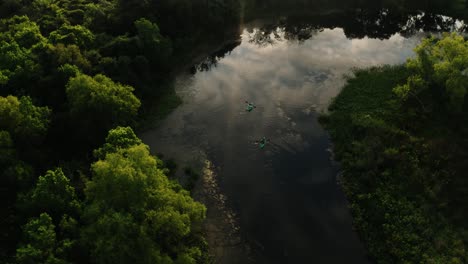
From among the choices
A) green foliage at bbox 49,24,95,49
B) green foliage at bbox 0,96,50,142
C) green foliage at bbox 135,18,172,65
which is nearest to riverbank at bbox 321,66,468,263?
green foliage at bbox 135,18,172,65

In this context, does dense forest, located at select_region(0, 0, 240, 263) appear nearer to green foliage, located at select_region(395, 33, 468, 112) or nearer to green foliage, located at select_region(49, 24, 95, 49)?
green foliage, located at select_region(49, 24, 95, 49)

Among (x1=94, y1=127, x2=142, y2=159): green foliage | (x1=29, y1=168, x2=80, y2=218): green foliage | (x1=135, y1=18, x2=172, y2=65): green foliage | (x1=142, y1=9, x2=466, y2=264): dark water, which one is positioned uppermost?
(x1=135, y1=18, x2=172, y2=65): green foliage

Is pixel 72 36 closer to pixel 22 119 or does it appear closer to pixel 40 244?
pixel 22 119

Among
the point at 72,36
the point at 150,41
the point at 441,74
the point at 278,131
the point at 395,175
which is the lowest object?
the point at 278,131

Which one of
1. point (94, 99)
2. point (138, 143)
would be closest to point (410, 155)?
point (138, 143)

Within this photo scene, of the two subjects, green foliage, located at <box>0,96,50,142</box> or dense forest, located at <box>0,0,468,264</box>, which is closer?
dense forest, located at <box>0,0,468,264</box>

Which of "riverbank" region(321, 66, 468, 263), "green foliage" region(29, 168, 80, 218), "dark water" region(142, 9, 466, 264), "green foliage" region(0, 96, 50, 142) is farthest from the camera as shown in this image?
"dark water" region(142, 9, 466, 264)

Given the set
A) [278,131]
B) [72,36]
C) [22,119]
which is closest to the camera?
[22,119]

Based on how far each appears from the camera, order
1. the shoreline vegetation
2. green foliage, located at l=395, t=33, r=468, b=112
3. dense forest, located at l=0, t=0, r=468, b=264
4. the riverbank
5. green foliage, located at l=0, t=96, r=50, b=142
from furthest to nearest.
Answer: green foliage, located at l=395, t=33, r=468, b=112
the shoreline vegetation
green foliage, located at l=0, t=96, r=50, b=142
the riverbank
dense forest, located at l=0, t=0, r=468, b=264
